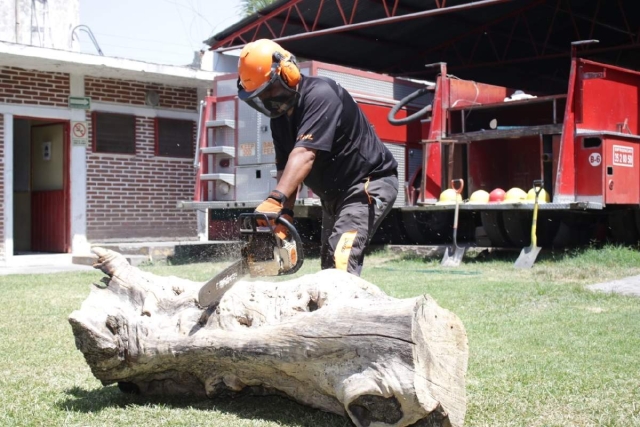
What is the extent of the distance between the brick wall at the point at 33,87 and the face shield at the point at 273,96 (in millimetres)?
11092

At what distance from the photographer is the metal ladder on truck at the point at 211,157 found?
45.9 ft

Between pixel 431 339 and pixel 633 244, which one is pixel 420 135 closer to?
pixel 633 244

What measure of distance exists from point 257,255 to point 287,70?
1.38 metres

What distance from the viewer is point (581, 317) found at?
6.93 metres

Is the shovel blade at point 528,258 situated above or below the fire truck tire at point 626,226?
below

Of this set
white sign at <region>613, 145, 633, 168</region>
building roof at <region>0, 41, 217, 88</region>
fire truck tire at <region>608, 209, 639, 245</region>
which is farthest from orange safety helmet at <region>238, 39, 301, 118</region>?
building roof at <region>0, 41, 217, 88</region>

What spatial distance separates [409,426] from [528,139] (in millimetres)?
10311

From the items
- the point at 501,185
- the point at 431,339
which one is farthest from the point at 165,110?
the point at 431,339

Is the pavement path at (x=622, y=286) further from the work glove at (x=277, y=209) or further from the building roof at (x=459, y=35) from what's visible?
the building roof at (x=459, y=35)

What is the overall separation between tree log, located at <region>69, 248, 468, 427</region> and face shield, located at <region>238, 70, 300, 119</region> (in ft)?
4.07

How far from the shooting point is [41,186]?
1720 cm

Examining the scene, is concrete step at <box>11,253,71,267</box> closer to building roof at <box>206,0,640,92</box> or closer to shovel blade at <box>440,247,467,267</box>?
building roof at <box>206,0,640,92</box>

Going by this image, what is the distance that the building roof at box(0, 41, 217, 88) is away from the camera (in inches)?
569

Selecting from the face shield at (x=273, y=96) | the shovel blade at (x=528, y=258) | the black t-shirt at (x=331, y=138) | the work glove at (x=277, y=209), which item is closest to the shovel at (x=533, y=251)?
the shovel blade at (x=528, y=258)
